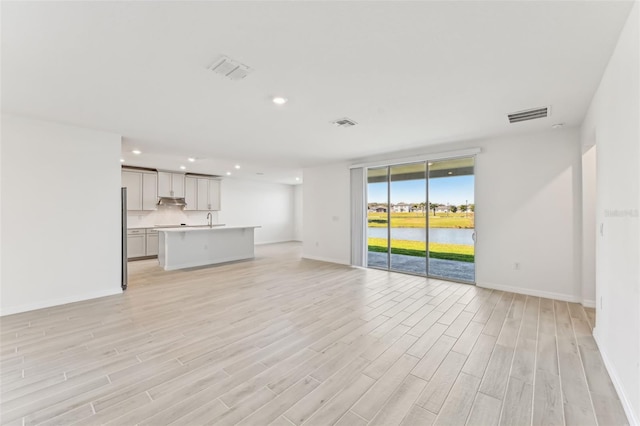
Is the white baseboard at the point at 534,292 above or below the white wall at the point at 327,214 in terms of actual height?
below

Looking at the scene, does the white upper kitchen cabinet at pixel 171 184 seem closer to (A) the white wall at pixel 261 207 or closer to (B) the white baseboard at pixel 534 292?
(A) the white wall at pixel 261 207

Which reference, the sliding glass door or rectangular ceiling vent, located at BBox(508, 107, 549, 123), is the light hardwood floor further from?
rectangular ceiling vent, located at BBox(508, 107, 549, 123)

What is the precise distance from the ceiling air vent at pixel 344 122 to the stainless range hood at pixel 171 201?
6819mm

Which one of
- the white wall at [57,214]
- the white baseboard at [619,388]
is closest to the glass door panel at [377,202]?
the white baseboard at [619,388]

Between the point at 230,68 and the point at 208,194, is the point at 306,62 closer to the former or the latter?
the point at 230,68

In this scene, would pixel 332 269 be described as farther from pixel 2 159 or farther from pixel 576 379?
pixel 2 159

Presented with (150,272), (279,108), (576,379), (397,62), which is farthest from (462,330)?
(150,272)

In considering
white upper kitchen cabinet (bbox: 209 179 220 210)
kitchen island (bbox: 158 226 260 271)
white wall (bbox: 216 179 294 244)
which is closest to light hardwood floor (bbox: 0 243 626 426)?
kitchen island (bbox: 158 226 260 271)

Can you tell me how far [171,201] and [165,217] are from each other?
58 centimetres

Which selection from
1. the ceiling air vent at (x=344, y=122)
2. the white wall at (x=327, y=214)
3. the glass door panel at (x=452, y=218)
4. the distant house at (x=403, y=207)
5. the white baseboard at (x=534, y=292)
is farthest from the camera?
the distant house at (x=403, y=207)

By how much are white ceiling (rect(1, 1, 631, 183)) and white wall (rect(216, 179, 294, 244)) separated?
6.33 metres

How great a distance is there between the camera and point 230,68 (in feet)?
7.71

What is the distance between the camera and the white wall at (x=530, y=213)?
13.1 ft

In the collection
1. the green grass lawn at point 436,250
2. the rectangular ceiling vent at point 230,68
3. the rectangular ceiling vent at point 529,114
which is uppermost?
the rectangular ceiling vent at point 529,114
